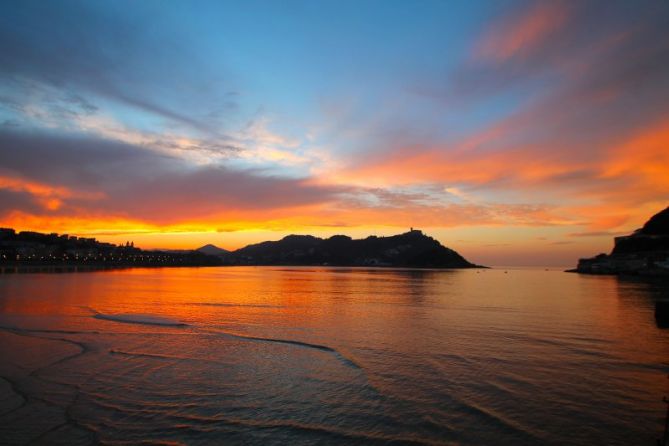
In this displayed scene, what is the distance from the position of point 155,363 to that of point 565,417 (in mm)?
17809

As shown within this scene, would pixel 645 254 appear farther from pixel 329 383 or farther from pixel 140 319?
pixel 329 383

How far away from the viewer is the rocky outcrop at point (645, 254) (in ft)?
503

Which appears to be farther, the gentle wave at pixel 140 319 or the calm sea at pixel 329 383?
the gentle wave at pixel 140 319

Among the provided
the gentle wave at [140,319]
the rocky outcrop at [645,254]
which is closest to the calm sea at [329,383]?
the gentle wave at [140,319]

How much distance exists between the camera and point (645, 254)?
168 meters

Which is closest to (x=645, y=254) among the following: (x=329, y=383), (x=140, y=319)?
(x=140, y=319)

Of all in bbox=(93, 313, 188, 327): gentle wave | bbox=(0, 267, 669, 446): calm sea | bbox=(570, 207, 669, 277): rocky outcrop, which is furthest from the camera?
bbox=(570, 207, 669, 277): rocky outcrop

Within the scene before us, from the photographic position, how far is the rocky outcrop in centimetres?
15325

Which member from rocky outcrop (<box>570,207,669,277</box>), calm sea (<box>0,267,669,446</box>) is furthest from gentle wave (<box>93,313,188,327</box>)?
rocky outcrop (<box>570,207,669,277</box>)

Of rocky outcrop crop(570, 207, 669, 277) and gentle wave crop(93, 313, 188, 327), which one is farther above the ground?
rocky outcrop crop(570, 207, 669, 277)

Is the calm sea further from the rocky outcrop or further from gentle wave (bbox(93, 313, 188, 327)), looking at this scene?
the rocky outcrop

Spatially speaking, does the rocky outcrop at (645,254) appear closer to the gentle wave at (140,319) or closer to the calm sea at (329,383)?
the calm sea at (329,383)

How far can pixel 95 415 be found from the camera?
13367 millimetres

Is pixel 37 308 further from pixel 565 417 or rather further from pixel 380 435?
pixel 565 417
